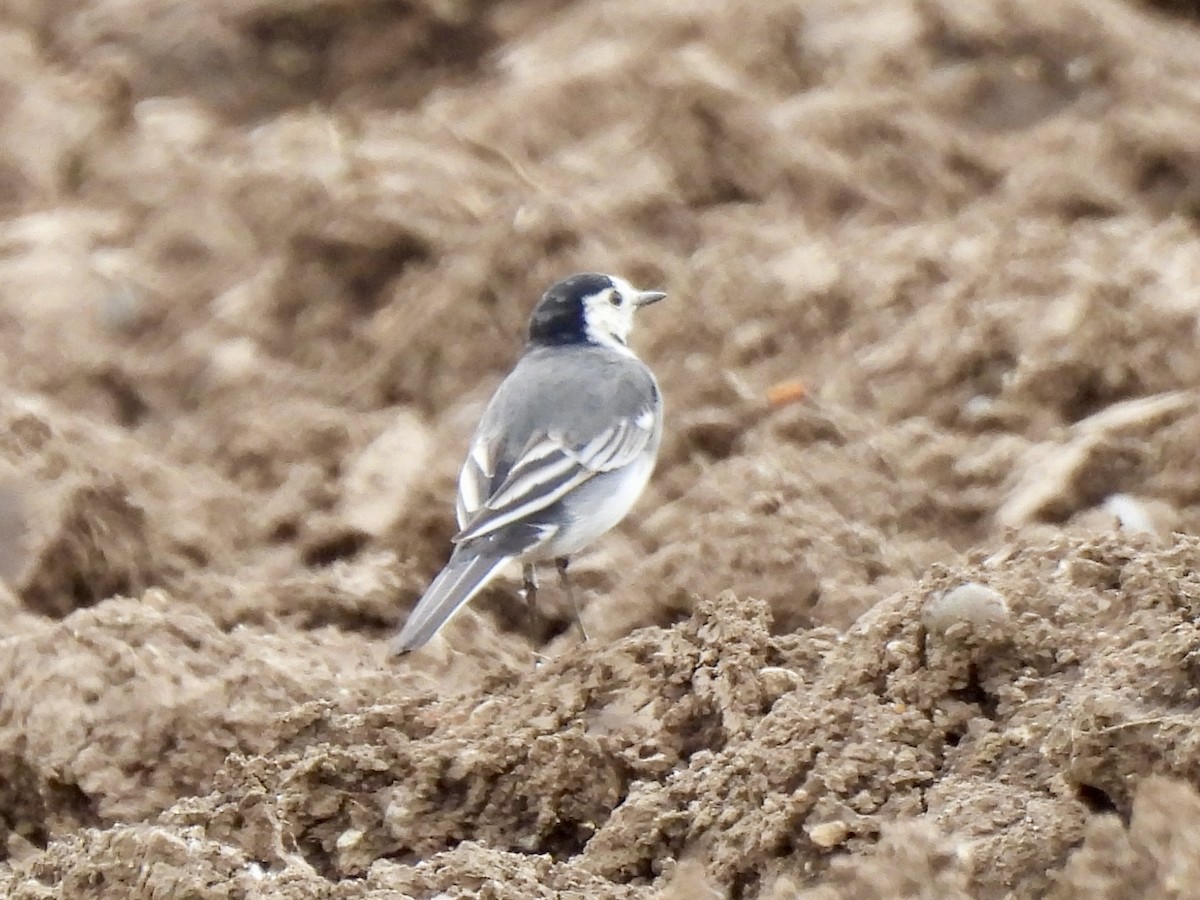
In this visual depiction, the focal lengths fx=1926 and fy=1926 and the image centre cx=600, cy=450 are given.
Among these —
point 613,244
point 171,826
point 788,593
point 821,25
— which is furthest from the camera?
point 821,25

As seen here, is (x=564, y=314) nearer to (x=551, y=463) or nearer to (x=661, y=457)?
(x=661, y=457)

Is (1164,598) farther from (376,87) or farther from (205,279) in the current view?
(376,87)

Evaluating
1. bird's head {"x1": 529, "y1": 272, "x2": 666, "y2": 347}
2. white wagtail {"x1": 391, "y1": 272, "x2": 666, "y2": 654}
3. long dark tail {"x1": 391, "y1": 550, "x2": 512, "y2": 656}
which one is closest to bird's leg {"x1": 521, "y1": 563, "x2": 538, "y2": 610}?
white wagtail {"x1": 391, "y1": 272, "x2": 666, "y2": 654}

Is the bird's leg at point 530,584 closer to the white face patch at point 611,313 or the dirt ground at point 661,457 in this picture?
the dirt ground at point 661,457

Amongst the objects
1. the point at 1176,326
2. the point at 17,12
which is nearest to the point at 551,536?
the point at 1176,326

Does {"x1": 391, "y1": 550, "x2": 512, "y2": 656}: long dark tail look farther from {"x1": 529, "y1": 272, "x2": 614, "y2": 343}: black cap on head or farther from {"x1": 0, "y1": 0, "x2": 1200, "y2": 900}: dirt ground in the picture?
{"x1": 529, "y1": 272, "x2": 614, "y2": 343}: black cap on head

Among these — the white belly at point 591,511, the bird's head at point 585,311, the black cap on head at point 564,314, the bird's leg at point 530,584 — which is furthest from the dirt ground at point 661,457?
the black cap on head at point 564,314
